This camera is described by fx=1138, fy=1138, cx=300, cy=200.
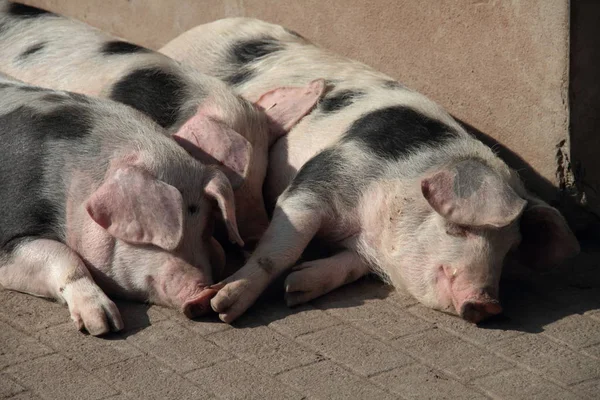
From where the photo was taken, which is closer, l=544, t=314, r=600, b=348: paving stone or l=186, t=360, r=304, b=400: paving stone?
l=186, t=360, r=304, b=400: paving stone

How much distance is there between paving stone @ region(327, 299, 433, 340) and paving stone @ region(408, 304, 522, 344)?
6cm

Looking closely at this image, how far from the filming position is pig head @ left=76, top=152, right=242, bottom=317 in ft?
14.9

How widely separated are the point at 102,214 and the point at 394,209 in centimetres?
128

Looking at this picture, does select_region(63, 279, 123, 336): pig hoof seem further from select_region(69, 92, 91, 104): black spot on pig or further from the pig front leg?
select_region(69, 92, 91, 104): black spot on pig

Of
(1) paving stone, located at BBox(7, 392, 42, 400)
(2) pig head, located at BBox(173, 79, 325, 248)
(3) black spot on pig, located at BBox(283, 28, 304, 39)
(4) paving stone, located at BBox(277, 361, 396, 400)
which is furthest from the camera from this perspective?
(3) black spot on pig, located at BBox(283, 28, 304, 39)

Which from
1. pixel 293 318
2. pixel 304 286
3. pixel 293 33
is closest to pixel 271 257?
pixel 304 286

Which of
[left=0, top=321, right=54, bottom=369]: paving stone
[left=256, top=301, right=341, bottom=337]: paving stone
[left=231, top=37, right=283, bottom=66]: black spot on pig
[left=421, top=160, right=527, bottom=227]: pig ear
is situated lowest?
[left=0, top=321, right=54, bottom=369]: paving stone

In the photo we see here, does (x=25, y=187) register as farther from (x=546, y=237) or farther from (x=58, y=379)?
(x=546, y=237)

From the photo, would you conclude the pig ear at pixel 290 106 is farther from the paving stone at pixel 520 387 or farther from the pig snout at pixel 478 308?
the paving stone at pixel 520 387

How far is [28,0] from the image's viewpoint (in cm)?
800

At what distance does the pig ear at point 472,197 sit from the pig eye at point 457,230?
0.10 meters

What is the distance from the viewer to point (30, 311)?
464cm

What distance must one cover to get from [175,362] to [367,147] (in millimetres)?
1503

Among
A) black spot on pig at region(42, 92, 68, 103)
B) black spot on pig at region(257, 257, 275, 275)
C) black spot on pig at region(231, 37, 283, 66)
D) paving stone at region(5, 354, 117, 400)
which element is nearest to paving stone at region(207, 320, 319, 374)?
black spot on pig at region(257, 257, 275, 275)
